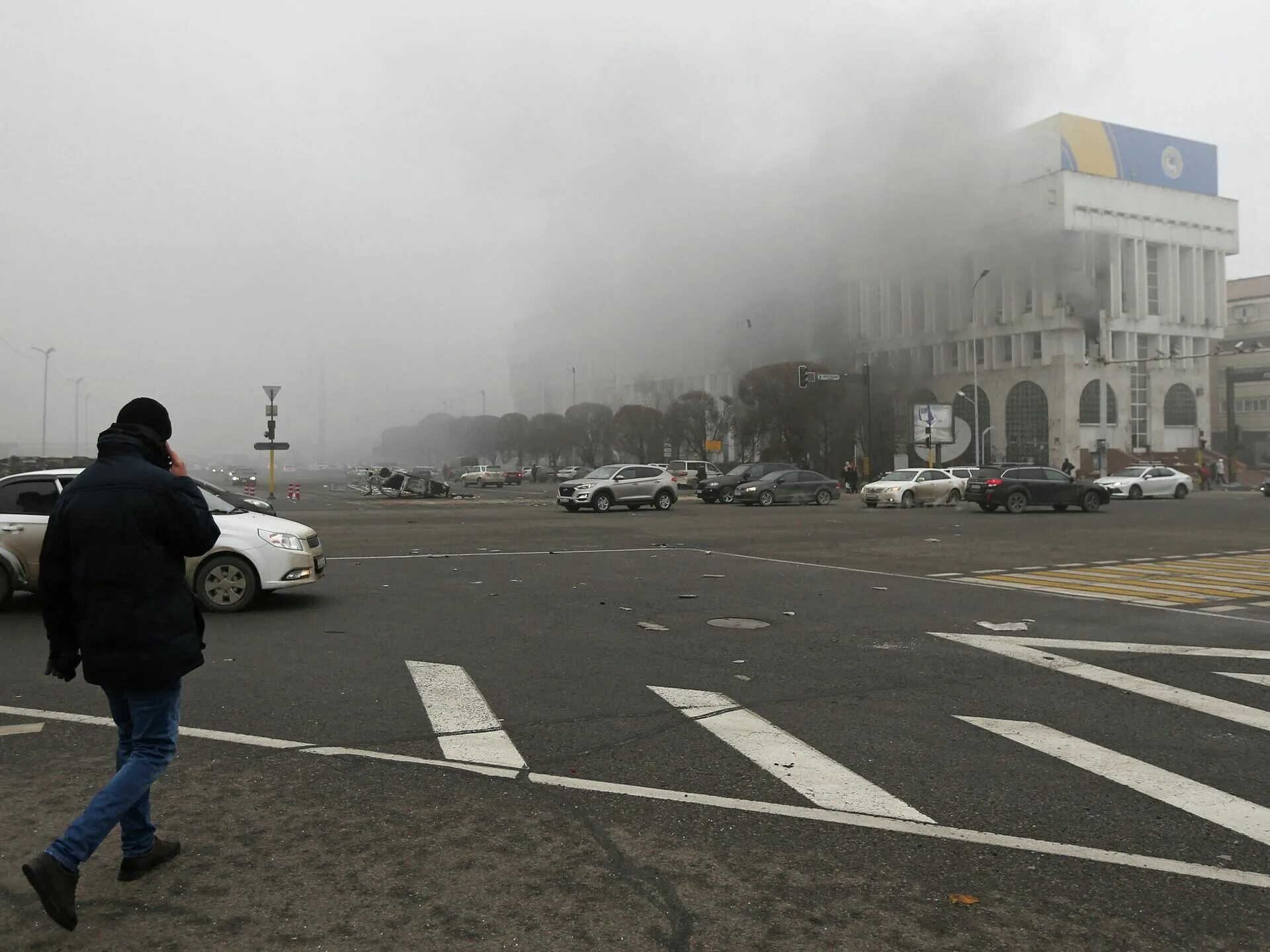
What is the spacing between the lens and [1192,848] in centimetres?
399

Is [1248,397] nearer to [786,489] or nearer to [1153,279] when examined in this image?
[1153,279]

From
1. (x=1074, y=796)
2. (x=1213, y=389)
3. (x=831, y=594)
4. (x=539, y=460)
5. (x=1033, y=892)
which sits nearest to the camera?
(x=1033, y=892)

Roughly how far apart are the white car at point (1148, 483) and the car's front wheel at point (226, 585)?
39.7 m

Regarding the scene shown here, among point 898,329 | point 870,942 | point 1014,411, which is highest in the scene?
point 898,329

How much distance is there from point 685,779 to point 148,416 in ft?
9.78

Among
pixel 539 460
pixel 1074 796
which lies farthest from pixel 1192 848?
pixel 539 460

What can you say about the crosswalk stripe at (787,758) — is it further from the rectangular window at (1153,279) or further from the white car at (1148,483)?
the rectangular window at (1153,279)

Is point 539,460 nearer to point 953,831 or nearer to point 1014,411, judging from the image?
point 1014,411

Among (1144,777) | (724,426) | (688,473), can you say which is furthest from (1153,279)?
(1144,777)

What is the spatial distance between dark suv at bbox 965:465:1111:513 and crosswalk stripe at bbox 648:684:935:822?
2701 cm

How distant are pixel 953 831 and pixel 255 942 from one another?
279 centimetres

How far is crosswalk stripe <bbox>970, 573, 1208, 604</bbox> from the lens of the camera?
37.2 ft

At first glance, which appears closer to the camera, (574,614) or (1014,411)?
(574,614)

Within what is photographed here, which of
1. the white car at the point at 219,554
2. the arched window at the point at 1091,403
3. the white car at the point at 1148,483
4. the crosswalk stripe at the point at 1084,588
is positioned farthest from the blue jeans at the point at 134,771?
the arched window at the point at 1091,403
